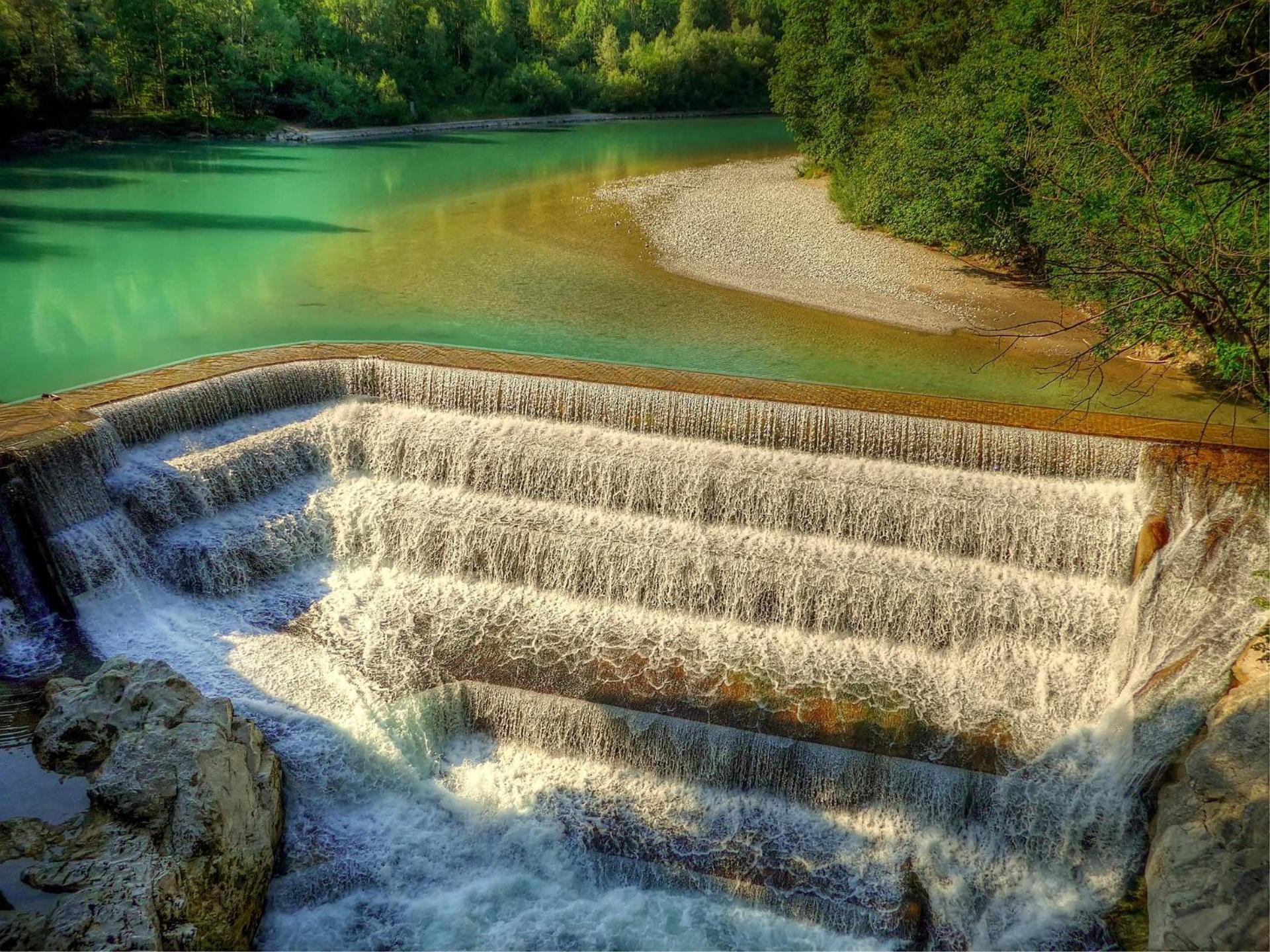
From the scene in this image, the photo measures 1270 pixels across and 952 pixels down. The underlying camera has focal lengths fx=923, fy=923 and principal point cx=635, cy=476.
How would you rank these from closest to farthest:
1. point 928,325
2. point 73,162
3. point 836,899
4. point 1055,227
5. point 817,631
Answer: point 836,899
point 817,631
point 1055,227
point 928,325
point 73,162

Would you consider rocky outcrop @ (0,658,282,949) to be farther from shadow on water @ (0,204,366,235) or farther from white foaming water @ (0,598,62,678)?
shadow on water @ (0,204,366,235)

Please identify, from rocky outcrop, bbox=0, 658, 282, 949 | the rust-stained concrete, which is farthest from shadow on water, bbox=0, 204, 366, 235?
rocky outcrop, bbox=0, 658, 282, 949

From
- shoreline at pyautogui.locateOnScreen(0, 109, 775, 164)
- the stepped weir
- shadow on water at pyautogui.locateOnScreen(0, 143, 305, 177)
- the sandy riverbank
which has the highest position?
shoreline at pyautogui.locateOnScreen(0, 109, 775, 164)

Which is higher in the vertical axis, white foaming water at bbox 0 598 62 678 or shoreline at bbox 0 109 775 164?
shoreline at bbox 0 109 775 164

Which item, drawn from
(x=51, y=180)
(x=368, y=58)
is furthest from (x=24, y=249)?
(x=368, y=58)

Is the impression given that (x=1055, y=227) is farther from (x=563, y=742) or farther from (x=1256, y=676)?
(x=563, y=742)

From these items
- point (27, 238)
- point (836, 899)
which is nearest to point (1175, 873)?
point (836, 899)

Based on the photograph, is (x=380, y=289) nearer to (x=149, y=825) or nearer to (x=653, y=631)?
(x=653, y=631)
